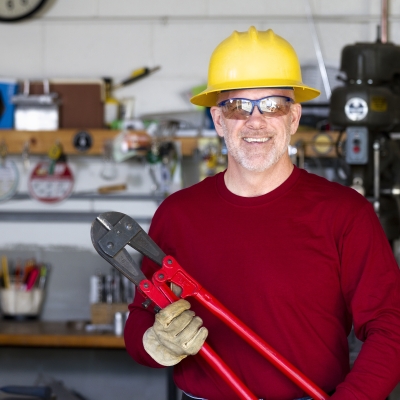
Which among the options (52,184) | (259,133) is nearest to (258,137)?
→ (259,133)

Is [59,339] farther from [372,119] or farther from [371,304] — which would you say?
[371,304]

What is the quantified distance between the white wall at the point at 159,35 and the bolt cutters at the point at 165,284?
1783 mm

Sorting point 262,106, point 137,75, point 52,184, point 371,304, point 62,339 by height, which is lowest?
point 62,339

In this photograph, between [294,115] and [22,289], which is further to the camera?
[22,289]

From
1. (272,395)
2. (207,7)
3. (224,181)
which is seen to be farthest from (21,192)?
(272,395)

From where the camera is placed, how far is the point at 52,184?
11.0ft

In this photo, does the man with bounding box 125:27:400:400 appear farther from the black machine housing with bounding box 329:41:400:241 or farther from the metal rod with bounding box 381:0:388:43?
the metal rod with bounding box 381:0:388:43

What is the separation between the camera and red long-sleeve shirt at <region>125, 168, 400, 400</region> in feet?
4.94

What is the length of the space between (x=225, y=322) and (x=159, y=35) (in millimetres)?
1989

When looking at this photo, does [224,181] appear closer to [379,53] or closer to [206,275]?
Result: [206,275]

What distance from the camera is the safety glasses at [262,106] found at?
1.64 metres

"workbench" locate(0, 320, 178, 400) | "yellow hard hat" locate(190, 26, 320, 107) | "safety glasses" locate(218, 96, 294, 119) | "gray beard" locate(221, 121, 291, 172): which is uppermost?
"yellow hard hat" locate(190, 26, 320, 107)

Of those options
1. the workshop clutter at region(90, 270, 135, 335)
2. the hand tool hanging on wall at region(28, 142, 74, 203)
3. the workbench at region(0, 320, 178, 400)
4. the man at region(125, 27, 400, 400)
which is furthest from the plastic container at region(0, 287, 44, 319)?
the man at region(125, 27, 400, 400)

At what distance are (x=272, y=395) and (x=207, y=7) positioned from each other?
2.09 metres
